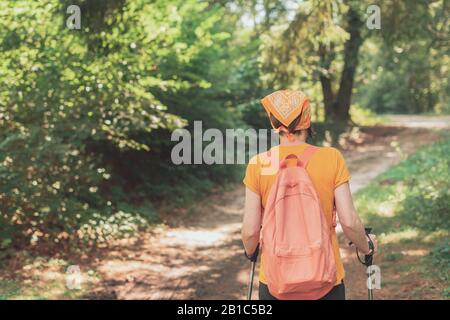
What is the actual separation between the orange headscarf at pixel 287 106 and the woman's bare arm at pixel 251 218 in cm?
41

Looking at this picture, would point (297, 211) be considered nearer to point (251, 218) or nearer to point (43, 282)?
point (251, 218)

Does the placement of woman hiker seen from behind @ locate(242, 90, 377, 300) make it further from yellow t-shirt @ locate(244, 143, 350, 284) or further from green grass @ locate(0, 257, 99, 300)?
green grass @ locate(0, 257, 99, 300)

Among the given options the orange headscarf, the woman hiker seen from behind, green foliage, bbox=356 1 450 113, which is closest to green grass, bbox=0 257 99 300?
the woman hiker seen from behind

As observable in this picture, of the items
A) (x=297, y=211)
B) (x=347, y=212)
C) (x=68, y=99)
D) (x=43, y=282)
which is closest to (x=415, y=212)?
(x=68, y=99)

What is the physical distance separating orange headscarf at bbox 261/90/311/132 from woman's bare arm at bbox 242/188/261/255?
0.41 metres

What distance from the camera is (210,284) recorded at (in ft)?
29.5

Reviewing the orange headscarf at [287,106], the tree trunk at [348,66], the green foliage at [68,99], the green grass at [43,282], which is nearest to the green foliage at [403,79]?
the tree trunk at [348,66]

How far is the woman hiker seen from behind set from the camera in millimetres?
2996

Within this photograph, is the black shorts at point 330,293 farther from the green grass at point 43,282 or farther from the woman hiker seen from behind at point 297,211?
the green grass at point 43,282

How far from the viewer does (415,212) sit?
1109cm

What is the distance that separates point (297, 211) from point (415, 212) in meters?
8.67

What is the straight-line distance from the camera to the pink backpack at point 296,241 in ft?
9.77
